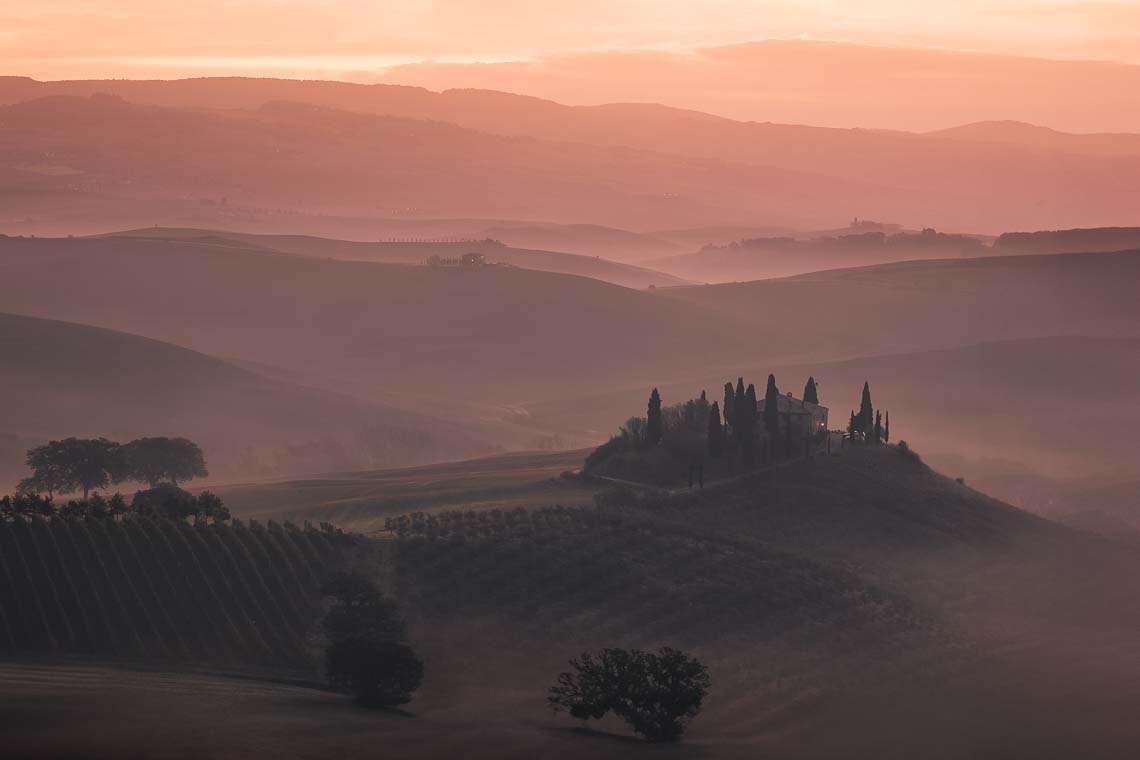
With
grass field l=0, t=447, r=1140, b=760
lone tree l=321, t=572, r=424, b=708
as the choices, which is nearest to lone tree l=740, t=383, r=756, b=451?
grass field l=0, t=447, r=1140, b=760

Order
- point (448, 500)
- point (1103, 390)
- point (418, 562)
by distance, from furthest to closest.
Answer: point (1103, 390) → point (448, 500) → point (418, 562)

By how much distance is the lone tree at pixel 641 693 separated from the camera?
184ft

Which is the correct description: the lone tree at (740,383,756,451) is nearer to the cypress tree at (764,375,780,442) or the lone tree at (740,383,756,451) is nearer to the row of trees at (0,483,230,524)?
the cypress tree at (764,375,780,442)

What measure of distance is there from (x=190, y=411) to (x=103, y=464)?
49.8 m

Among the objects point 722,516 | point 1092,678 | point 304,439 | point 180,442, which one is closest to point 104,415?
point 304,439

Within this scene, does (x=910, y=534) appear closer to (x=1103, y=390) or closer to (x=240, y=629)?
(x=240, y=629)

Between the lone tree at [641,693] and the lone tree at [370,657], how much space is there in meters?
5.42

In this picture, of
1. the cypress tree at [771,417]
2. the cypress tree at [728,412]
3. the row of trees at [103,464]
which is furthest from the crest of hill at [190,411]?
the cypress tree at [771,417]

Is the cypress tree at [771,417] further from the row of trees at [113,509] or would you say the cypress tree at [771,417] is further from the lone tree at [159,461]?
the lone tree at [159,461]

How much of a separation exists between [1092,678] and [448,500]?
39.4m

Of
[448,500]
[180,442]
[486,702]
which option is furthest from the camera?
[180,442]

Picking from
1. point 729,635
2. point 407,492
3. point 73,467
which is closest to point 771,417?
point 407,492

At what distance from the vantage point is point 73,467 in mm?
110812

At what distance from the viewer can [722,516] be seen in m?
88.3
